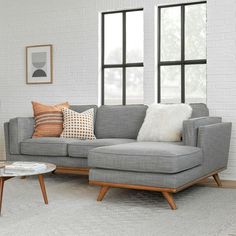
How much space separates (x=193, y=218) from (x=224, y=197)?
87cm

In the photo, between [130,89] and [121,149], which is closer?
[121,149]

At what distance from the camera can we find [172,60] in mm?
5508

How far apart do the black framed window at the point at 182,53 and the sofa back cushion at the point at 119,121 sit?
0.56 metres

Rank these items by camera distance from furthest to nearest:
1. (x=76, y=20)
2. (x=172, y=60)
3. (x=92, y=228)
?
(x=76, y=20) < (x=172, y=60) < (x=92, y=228)

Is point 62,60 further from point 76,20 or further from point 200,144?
point 200,144

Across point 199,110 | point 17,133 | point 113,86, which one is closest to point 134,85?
point 113,86

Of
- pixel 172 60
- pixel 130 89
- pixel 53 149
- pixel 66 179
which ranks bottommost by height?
pixel 66 179

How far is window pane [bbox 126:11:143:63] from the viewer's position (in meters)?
5.72

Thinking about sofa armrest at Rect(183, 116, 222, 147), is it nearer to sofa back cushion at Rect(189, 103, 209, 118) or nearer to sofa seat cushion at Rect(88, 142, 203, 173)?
sofa seat cushion at Rect(88, 142, 203, 173)

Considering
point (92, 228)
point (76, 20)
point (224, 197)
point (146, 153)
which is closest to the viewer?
point (92, 228)

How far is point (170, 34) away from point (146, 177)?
8.15 feet

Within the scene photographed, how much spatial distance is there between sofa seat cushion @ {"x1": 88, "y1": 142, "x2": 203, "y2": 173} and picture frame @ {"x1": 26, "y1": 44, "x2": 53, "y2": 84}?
259 centimetres

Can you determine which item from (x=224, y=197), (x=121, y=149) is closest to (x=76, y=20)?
(x=121, y=149)

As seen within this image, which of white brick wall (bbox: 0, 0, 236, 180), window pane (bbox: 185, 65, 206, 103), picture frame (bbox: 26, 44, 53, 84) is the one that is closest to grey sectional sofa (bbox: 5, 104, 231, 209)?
white brick wall (bbox: 0, 0, 236, 180)
